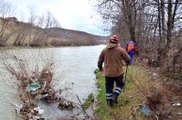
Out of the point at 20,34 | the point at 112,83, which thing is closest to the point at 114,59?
the point at 112,83

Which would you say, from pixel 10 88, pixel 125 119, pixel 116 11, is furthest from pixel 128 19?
pixel 125 119

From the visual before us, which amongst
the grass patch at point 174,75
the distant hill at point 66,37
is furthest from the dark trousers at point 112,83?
the distant hill at point 66,37

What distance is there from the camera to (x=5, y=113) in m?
10.6

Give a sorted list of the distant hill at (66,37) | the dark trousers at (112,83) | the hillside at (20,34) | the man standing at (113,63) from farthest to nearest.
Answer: the distant hill at (66,37)
the hillside at (20,34)
the dark trousers at (112,83)
the man standing at (113,63)

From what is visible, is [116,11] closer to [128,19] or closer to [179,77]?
[128,19]

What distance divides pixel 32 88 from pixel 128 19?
12704 millimetres

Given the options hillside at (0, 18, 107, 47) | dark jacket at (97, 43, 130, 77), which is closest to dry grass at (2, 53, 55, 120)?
dark jacket at (97, 43, 130, 77)

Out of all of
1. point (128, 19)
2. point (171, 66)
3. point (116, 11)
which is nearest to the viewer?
point (171, 66)

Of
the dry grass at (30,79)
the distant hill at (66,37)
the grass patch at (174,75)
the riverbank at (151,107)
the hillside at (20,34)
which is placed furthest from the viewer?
the distant hill at (66,37)

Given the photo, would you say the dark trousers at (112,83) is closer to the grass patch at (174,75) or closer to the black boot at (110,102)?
the black boot at (110,102)

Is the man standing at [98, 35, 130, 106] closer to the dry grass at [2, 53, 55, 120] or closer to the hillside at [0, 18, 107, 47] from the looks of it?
the dry grass at [2, 53, 55, 120]

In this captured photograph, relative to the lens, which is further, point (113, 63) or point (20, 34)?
point (20, 34)

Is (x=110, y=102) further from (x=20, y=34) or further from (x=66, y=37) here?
(x=66, y=37)

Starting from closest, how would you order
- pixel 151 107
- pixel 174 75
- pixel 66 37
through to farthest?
pixel 151 107, pixel 174 75, pixel 66 37
